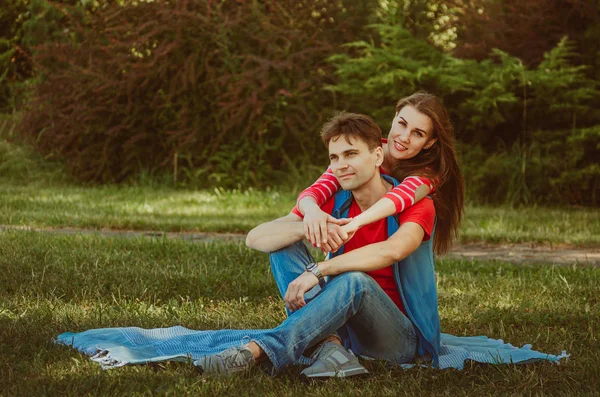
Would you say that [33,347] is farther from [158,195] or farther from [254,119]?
[254,119]

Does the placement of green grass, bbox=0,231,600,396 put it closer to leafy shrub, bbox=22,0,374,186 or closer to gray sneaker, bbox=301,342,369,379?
gray sneaker, bbox=301,342,369,379

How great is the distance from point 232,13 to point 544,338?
8.86m

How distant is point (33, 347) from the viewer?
3750mm

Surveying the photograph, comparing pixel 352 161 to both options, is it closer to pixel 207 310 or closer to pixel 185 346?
pixel 185 346

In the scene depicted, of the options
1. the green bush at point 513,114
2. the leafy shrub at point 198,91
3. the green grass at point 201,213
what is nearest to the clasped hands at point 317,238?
the green grass at point 201,213

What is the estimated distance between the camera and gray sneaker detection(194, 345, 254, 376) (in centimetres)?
334

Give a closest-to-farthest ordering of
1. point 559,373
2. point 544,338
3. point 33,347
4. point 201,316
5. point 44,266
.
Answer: point 559,373 → point 33,347 → point 544,338 → point 201,316 → point 44,266

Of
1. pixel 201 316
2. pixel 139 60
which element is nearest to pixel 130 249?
pixel 201 316

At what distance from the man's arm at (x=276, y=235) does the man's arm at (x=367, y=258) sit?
0.65 ft

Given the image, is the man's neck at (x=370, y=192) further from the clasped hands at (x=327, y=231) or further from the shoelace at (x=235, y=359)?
the shoelace at (x=235, y=359)

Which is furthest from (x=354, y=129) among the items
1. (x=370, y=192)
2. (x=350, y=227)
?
(x=350, y=227)

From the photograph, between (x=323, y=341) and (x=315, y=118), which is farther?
(x=315, y=118)

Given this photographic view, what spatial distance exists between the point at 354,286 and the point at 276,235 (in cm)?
45

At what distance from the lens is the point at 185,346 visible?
379 centimetres
